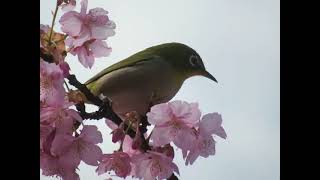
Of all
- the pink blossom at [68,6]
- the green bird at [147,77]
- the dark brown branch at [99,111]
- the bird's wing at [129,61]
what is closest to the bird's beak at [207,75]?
the green bird at [147,77]

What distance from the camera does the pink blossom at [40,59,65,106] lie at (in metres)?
1.00

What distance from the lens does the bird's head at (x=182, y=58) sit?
1.36 metres

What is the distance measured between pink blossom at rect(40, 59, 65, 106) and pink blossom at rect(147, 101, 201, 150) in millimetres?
193

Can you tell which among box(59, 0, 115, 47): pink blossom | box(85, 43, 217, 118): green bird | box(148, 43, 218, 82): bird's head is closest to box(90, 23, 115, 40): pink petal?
box(59, 0, 115, 47): pink blossom

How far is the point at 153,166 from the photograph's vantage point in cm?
104

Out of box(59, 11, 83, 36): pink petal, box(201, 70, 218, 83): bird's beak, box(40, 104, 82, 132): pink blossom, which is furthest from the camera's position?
box(201, 70, 218, 83): bird's beak

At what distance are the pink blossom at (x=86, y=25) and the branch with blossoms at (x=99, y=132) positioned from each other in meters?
0.03

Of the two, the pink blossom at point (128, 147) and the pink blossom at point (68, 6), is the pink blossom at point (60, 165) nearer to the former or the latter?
the pink blossom at point (128, 147)

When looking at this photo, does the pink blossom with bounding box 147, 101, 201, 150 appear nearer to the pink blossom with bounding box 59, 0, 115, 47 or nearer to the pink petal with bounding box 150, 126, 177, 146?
the pink petal with bounding box 150, 126, 177, 146

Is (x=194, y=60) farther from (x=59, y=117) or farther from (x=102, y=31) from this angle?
(x=59, y=117)

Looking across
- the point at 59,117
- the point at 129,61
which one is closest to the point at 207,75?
the point at 129,61
